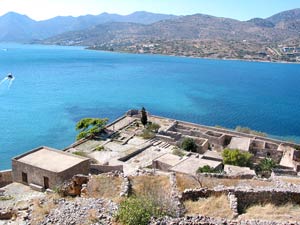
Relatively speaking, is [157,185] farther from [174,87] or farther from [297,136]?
[174,87]

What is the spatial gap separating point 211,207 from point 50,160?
44.9ft

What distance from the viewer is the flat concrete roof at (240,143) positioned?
1358 inches

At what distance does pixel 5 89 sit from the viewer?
86.4 meters

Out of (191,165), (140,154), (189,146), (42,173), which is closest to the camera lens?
(42,173)

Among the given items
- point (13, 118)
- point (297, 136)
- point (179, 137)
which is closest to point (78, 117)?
point (13, 118)

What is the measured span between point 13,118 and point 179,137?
117 ft

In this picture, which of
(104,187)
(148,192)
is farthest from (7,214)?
(148,192)

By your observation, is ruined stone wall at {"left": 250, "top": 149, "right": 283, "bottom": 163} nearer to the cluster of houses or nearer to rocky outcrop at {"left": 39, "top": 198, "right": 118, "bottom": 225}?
the cluster of houses

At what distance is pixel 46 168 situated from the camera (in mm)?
21078

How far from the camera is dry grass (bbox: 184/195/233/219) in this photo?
11294 mm

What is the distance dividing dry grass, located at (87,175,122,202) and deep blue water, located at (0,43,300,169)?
28.9 m

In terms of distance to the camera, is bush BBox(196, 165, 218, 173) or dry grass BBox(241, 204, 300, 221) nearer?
dry grass BBox(241, 204, 300, 221)

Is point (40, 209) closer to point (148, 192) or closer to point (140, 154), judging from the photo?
point (148, 192)

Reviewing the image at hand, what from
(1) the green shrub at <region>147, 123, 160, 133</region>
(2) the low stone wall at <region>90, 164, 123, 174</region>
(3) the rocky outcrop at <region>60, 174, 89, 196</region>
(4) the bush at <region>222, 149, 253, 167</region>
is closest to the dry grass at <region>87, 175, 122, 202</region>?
(3) the rocky outcrop at <region>60, 174, 89, 196</region>
